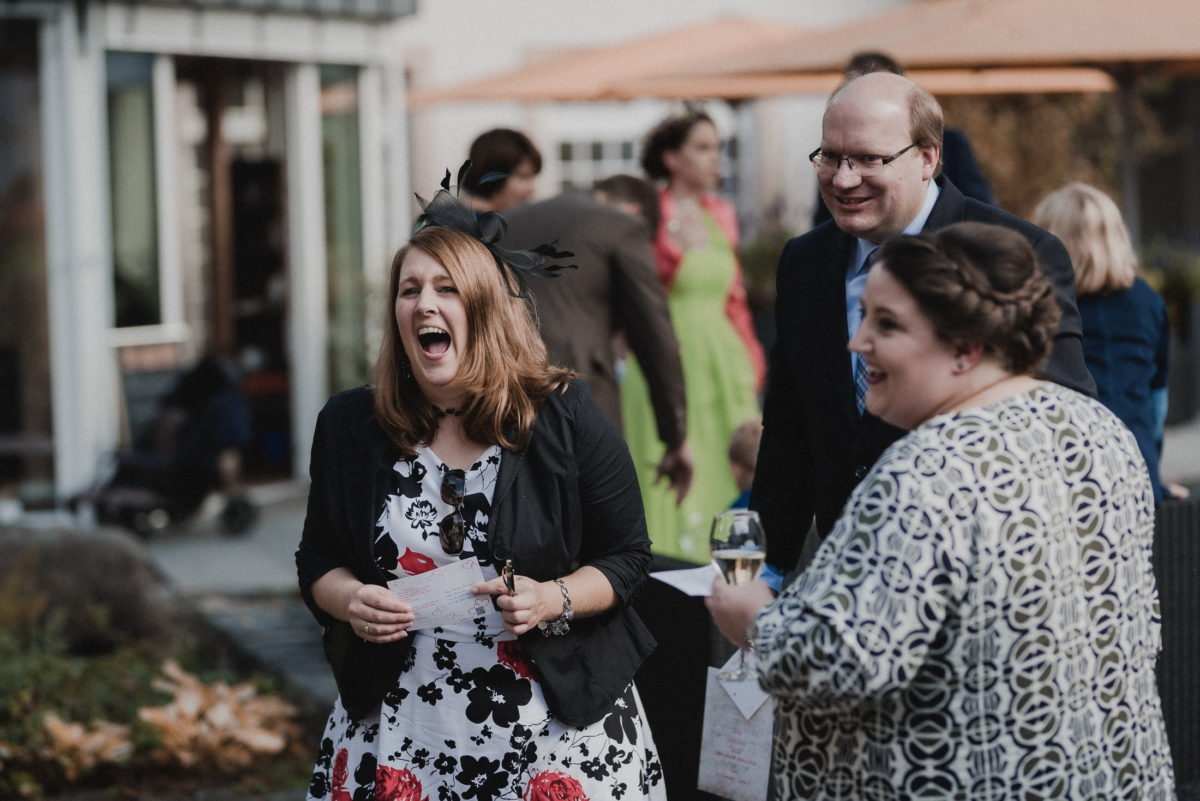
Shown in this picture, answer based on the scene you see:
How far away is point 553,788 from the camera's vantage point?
293 cm

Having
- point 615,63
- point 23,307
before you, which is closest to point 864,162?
point 23,307

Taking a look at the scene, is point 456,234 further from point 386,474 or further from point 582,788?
point 582,788

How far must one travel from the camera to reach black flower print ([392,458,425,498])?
9.76 feet

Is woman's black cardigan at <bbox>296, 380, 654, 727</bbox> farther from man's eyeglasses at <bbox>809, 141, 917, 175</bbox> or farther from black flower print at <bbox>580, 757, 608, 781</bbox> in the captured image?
man's eyeglasses at <bbox>809, 141, 917, 175</bbox>

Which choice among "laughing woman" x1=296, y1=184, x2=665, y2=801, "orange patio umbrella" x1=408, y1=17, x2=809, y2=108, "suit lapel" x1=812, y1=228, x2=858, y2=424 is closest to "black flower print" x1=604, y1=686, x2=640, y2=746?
"laughing woman" x1=296, y1=184, x2=665, y2=801

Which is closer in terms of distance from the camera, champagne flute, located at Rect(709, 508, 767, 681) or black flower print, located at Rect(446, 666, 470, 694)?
champagne flute, located at Rect(709, 508, 767, 681)

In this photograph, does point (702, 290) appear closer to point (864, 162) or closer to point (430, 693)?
point (864, 162)

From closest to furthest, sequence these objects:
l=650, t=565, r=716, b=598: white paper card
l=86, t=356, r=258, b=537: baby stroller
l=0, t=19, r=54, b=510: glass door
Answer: l=650, t=565, r=716, b=598: white paper card < l=86, t=356, r=258, b=537: baby stroller < l=0, t=19, r=54, b=510: glass door

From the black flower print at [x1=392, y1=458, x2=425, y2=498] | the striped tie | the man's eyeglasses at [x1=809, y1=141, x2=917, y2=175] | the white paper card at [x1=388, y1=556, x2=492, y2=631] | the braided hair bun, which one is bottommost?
the white paper card at [x1=388, y1=556, x2=492, y2=631]

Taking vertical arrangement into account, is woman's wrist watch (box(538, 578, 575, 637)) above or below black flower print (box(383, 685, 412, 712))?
above

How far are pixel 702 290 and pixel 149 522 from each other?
3944 mm

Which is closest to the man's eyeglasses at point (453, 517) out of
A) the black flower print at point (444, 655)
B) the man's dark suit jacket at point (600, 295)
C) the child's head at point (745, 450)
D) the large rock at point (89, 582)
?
the black flower print at point (444, 655)

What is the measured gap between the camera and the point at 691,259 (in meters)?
6.87

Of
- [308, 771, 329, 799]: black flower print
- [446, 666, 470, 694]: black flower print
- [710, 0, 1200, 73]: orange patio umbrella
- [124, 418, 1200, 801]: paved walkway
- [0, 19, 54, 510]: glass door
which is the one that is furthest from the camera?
[0, 19, 54, 510]: glass door
